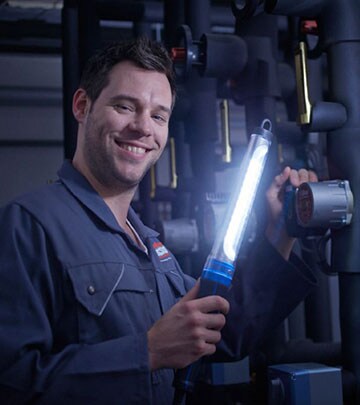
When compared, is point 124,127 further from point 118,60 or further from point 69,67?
point 69,67

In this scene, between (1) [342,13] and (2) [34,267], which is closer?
(2) [34,267]

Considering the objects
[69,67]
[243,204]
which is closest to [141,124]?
[243,204]

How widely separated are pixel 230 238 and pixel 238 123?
2.27 m

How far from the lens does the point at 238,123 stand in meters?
2.99

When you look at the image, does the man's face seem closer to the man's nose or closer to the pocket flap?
the man's nose

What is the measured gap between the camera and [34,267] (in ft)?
2.65

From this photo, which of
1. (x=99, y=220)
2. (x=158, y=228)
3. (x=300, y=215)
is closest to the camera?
(x=99, y=220)

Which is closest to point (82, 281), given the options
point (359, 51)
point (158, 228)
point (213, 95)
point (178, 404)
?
point (178, 404)

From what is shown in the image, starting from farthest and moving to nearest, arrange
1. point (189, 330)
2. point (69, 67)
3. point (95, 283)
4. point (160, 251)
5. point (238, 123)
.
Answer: point (238, 123), point (69, 67), point (160, 251), point (95, 283), point (189, 330)

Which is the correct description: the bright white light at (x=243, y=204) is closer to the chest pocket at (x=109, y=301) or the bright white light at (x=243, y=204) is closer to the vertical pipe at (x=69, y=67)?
the chest pocket at (x=109, y=301)

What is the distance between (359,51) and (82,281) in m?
0.67

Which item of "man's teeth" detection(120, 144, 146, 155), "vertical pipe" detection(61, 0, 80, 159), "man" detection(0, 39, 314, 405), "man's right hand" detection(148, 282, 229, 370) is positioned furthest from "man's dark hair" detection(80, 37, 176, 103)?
"vertical pipe" detection(61, 0, 80, 159)

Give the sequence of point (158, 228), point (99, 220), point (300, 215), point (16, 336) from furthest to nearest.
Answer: point (158, 228) < point (300, 215) < point (99, 220) < point (16, 336)

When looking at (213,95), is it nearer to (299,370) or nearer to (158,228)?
(158,228)
